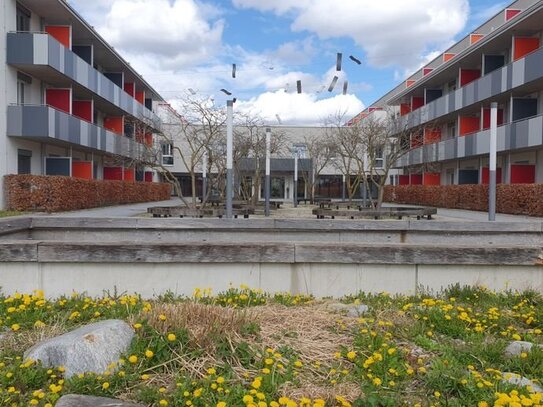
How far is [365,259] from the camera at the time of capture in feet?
19.4

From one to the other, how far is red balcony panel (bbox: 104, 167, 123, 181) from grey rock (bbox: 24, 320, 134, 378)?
36424 millimetres

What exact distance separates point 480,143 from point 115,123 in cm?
2626

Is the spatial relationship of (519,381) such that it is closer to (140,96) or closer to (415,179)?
(415,179)

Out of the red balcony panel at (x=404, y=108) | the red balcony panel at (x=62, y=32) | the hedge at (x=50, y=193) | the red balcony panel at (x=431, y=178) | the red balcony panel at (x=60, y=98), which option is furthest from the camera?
the red balcony panel at (x=404, y=108)

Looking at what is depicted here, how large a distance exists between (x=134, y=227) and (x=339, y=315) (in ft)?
18.1

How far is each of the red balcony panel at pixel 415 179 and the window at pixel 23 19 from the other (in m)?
33.0

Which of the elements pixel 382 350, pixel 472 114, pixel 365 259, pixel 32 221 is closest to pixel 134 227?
pixel 32 221

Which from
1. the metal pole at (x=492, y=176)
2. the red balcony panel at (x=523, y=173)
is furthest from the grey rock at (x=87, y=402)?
the red balcony panel at (x=523, y=173)

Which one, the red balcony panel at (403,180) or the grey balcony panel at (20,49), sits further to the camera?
the red balcony panel at (403,180)

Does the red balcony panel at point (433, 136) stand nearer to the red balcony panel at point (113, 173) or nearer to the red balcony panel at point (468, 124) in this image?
the red balcony panel at point (468, 124)

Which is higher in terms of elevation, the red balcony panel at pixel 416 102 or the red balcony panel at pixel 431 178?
A: the red balcony panel at pixel 416 102

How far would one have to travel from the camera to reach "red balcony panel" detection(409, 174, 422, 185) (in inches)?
1810

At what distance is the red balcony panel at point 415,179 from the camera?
151 feet

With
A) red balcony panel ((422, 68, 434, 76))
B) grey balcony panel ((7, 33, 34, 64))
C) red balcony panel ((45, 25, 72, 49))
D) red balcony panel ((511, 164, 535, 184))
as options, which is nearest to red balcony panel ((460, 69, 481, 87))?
red balcony panel ((422, 68, 434, 76))
